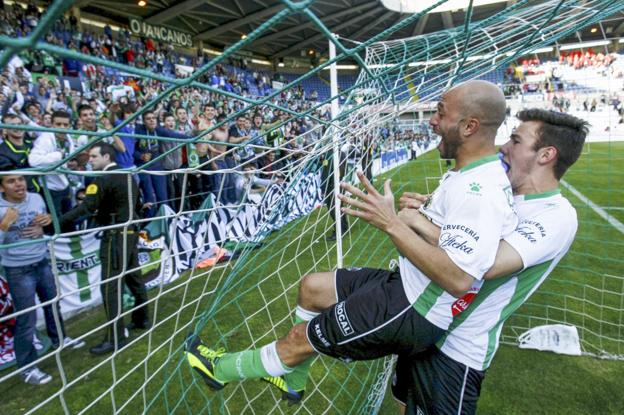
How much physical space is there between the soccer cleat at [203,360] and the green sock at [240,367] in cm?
3

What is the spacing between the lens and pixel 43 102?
27.7 feet

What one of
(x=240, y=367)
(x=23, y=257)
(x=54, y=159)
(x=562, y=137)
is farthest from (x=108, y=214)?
(x=562, y=137)

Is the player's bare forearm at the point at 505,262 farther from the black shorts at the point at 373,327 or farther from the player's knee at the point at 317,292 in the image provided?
the player's knee at the point at 317,292

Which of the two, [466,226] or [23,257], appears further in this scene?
[23,257]

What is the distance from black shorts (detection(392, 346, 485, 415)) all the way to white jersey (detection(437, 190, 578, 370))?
1.8 inches

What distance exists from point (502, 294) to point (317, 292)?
91 centimetres

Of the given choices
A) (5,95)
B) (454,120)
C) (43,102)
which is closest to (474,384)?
(454,120)

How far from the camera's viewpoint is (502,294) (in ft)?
5.69

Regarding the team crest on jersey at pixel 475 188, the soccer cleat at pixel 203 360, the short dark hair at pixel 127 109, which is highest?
the short dark hair at pixel 127 109

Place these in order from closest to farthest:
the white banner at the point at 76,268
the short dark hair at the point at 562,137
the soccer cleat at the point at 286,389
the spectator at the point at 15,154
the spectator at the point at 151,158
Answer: the short dark hair at the point at 562,137
the soccer cleat at the point at 286,389
the spectator at the point at 15,154
the white banner at the point at 76,268
the spectator at the point at 151,158

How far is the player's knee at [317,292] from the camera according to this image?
1996mm

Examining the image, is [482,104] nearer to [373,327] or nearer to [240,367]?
[373,327]

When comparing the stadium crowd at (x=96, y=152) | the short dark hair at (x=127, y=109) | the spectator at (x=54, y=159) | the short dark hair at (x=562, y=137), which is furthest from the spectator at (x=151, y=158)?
the short dark hair at (x=562, y=137)

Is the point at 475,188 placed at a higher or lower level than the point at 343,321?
higher
